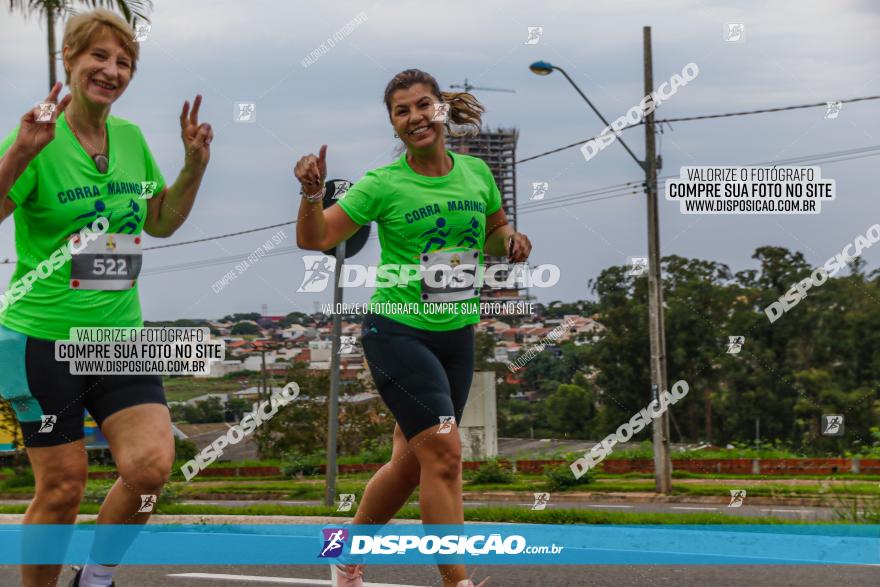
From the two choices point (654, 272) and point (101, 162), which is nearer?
point (101, 162)

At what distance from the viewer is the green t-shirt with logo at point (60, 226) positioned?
14.4ft

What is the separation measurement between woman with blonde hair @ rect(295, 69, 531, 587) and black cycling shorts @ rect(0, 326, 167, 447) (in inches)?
34.6

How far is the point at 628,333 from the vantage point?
137ft

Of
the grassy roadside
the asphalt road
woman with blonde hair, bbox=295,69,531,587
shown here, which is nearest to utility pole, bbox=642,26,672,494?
the grassy roadside

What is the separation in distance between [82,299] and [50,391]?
37cm

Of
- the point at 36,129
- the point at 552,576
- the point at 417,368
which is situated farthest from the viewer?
the point at 552,576

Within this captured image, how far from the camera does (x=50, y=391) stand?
14.6 ft

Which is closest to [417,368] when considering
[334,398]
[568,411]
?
[334,398]

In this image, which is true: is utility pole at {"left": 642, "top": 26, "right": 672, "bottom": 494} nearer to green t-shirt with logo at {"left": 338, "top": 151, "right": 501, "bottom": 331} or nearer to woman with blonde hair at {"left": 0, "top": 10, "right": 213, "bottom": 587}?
green t-shirt with logo at {"left": 338, "top": 151, "right": 501, "bottom": 331}

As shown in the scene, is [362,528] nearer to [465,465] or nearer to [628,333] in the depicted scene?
[465,465]

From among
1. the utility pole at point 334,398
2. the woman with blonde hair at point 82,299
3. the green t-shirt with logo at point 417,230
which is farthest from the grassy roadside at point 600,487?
the woman with blonde hair at point 82,299

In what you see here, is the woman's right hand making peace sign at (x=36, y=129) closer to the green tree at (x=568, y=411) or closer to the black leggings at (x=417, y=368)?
the black leggings at (x=417, y=368)

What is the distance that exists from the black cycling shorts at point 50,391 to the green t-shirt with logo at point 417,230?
3.49 feet

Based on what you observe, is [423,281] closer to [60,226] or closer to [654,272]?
[60,226]
